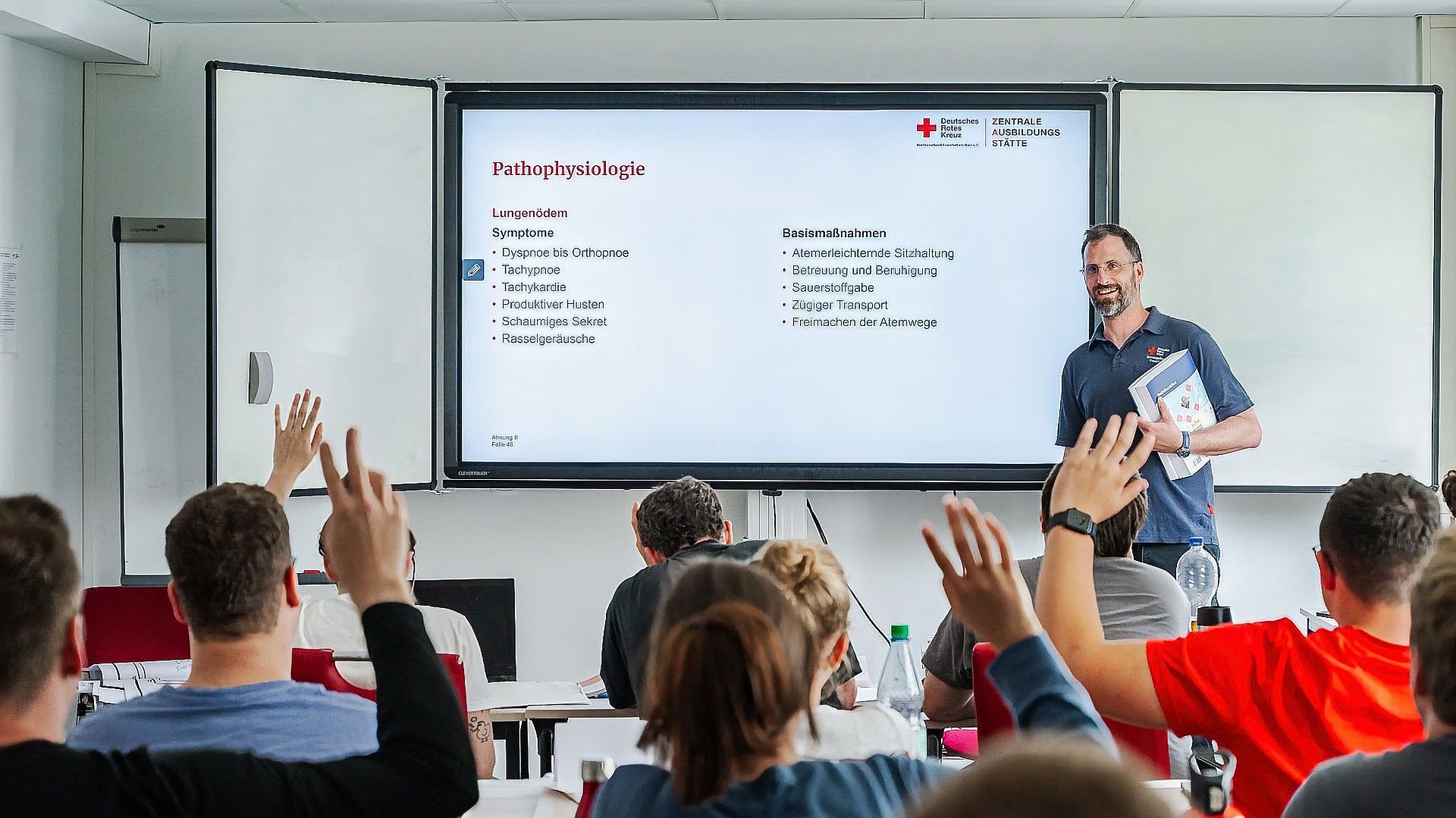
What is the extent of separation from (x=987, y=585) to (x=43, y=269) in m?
4.54

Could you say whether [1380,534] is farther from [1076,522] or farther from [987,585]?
[987,585]

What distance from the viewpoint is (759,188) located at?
4.56 m

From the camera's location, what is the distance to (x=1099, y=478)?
59.0 inches

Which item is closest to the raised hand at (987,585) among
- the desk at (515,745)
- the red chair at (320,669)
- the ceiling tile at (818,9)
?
the red chair at (320,669)

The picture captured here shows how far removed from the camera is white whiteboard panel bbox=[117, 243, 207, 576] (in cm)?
474

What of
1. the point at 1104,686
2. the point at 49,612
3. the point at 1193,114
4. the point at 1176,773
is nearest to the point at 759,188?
the point at 1193,114

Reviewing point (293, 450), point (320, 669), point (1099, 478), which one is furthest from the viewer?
point (293, 450)

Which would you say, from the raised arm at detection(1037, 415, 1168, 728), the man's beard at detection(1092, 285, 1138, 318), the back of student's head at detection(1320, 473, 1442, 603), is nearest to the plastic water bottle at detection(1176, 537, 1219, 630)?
the man's beard at detection(1092, 285, 1138, 318)

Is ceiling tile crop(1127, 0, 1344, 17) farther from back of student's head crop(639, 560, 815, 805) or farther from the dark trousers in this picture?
back of student's head crop(639, 560, 815, 805)

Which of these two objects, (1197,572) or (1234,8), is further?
(1234,8)

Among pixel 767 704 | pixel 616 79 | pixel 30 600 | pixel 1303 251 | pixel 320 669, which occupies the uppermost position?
pixel 616 79

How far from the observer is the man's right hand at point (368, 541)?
3.59 feet

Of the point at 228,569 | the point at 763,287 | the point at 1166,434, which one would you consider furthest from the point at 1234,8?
the point at 228,569

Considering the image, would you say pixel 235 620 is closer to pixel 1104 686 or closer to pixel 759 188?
pixel 1104 686
